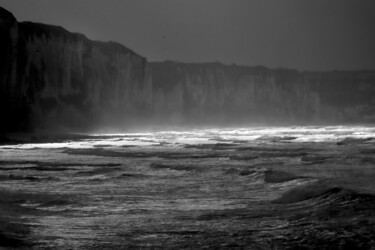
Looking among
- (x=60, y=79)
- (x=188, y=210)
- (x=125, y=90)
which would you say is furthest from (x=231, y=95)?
(x=188, y=210)

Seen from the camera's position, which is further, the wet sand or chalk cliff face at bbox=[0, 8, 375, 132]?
chalk cliff face at bbox=[0, 8, 375, 132]

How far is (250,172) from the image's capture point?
16.9 metres

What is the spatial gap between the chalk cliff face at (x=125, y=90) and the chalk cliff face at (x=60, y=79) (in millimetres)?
108

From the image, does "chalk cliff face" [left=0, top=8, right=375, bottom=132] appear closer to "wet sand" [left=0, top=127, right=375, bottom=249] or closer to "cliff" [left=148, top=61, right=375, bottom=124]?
"cliff" [left=148, top=61, right=375, bottom=124]

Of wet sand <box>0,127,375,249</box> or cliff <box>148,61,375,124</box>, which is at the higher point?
cliff <box>148,61,375,124</box>

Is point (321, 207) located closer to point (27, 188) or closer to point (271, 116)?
point (27, 188)

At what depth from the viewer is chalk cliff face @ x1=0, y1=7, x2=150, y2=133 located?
164 feet

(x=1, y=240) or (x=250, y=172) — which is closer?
(x=1, y=240)

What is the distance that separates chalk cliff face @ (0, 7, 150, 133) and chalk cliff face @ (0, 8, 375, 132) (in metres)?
0.11

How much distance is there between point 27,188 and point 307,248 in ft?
28.2

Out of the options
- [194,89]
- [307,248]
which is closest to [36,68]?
[307,248]

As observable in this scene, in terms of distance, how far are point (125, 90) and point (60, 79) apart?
27214 mm

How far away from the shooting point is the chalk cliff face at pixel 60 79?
50094mm

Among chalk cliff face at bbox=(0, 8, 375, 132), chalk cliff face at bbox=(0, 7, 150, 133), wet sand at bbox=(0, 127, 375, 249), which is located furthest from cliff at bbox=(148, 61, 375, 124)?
wet sand at bbox=(0, 127, 375, 249)
